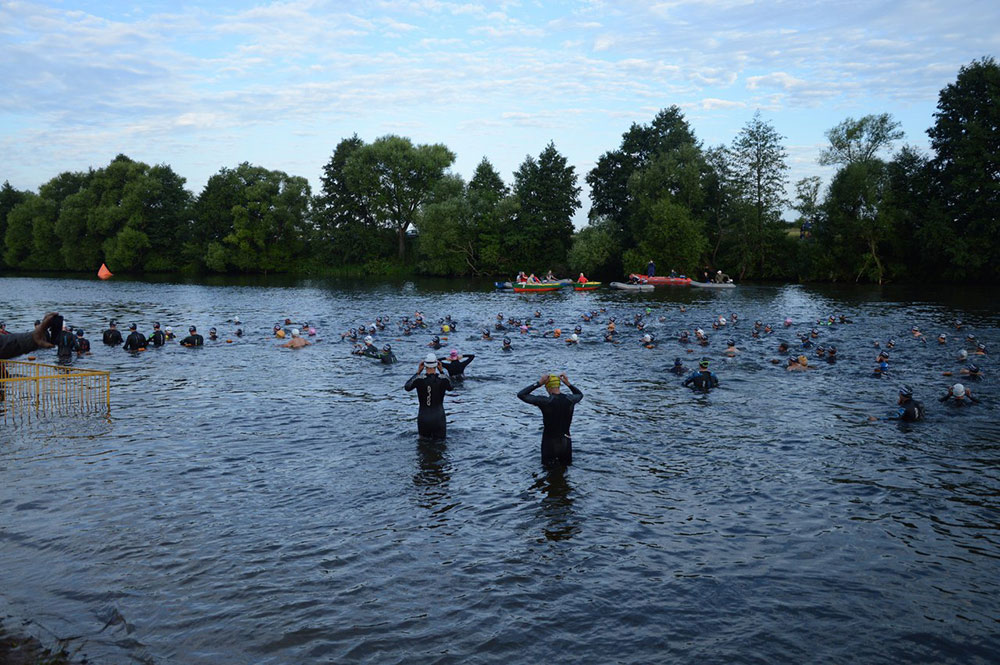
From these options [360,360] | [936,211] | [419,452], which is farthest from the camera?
[936,211]

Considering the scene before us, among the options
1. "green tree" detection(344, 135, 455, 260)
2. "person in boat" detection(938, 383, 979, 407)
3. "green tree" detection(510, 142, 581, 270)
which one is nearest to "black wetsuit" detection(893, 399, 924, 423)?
"person in boat" detection(938, 383, 979, 407)

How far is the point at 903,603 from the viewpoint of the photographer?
1012 cm

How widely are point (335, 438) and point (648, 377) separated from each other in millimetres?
13675

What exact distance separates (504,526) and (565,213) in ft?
275

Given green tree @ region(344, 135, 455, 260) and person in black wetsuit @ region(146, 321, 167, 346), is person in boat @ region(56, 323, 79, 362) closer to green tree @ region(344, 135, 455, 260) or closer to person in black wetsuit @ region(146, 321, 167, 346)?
person in black wetsuit @ region(146, 321, 167, 346)

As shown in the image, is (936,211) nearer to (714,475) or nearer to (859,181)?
(859,181)

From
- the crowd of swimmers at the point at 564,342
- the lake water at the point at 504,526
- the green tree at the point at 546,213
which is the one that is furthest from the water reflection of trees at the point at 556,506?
the green tree at the point at 546,213

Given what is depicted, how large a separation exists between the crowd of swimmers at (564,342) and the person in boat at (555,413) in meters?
0.02

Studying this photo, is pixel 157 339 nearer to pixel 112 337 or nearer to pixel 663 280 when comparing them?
Result: pixel 112 337

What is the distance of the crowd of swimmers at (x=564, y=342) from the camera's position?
16.6 m

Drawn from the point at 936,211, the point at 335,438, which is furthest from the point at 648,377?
the point at 936,211

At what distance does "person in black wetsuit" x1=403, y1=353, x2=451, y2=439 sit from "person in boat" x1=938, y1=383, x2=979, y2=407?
15.9 meters

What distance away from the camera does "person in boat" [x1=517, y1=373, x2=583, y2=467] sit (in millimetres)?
14648

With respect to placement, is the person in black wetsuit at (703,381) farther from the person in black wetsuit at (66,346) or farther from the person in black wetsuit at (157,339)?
the person in black wetsuit at (66,346)
